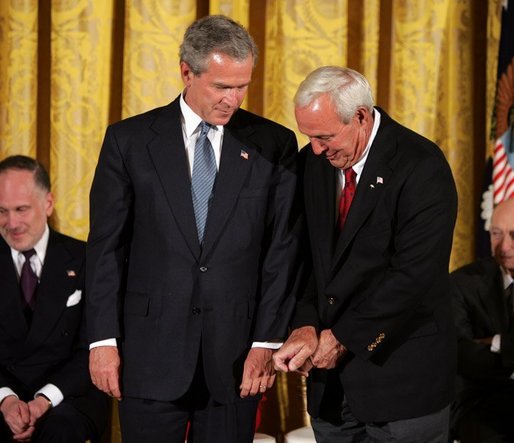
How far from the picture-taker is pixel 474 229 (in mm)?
4176

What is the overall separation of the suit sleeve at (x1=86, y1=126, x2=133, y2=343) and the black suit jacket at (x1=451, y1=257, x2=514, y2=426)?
162 centimetres

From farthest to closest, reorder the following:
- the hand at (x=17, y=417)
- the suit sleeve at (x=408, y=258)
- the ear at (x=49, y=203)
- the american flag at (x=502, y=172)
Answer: the american flag at (x=502, y=172)
the ear at (x=49, y=203)
the hand at (x=17, y=417)
the suit sleeve at (x=408, y=258)

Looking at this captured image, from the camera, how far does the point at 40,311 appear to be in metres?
3.53

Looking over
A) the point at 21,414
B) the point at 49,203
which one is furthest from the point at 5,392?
the point at 49,203

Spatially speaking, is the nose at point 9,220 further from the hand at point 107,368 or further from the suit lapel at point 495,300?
the suit lapel at point 495,300

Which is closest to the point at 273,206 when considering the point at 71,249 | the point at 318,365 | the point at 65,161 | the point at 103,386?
the point at 318,365

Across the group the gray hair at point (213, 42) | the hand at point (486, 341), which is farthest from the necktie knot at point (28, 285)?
the hand at point (486, 341)

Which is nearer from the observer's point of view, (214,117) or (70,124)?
(214,117)

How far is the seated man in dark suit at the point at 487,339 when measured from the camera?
11.6ft

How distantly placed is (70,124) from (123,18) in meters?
0.51

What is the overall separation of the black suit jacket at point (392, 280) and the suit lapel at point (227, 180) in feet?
0.75

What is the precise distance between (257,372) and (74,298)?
4.19 feet

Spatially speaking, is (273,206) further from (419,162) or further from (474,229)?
(474,229)

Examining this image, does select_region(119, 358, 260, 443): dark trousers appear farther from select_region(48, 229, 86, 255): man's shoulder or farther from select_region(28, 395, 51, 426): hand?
select_region(48, 229, 86, 255): man's shoulder
